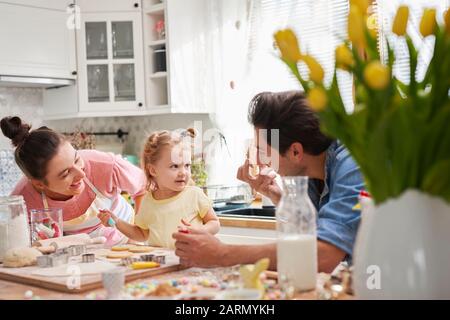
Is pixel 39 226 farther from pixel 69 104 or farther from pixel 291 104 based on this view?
pixel 69 104

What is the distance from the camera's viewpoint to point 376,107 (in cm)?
100

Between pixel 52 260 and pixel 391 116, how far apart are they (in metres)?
1.07

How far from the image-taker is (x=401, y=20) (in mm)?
1027

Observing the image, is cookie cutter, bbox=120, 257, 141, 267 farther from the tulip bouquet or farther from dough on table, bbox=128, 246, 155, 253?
the tulip bouquet

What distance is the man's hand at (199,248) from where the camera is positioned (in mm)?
1467

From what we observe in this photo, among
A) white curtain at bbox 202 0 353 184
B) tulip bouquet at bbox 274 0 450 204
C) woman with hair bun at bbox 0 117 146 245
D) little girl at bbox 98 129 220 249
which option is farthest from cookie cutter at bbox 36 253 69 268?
white curtain at bbox 202 0 353 184

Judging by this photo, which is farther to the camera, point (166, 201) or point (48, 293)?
point (166, 201)

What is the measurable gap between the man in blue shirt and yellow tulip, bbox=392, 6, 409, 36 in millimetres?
533

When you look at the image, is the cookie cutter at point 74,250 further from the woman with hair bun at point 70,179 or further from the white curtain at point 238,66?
the white curtain at point 238,66

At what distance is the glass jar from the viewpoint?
1.82m

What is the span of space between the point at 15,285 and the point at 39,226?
49 centimetres

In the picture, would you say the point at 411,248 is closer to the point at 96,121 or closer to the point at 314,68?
the point at 314,68

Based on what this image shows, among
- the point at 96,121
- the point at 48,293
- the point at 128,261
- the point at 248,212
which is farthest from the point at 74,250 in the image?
the point at 96,121
